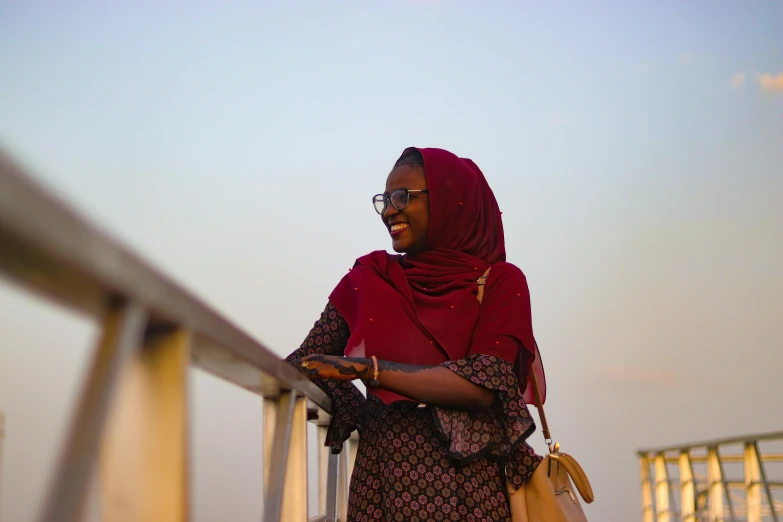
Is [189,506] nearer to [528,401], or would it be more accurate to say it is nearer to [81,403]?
[81,403]

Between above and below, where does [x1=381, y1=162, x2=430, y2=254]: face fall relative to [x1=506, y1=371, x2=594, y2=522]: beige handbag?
above

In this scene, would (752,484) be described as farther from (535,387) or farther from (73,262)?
(73,262)

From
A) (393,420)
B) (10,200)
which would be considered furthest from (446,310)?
(10,200)

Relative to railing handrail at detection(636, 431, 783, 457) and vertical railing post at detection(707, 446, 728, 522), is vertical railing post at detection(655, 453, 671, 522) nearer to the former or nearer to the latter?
railing handrail at detection(636, 431, 783, 457)

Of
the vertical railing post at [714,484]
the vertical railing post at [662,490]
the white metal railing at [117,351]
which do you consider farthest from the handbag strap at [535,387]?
the vertical railing post at [662,490]

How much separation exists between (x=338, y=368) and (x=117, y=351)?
4.04 ft

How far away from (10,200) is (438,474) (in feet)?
4.82

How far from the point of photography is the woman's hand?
173cm

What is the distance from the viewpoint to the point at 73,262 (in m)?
0.44

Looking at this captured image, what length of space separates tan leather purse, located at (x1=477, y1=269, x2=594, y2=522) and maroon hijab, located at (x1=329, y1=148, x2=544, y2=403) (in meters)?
0.22

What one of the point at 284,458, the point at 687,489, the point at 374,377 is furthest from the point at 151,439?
the point at 687,489

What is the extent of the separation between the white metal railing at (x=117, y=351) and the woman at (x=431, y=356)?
918 mm

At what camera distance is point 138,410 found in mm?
615

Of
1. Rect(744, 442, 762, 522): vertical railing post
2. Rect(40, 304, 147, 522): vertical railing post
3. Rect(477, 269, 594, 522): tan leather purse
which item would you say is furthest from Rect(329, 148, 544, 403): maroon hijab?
Rect(744, 442, 762, 522): vertical railing post
